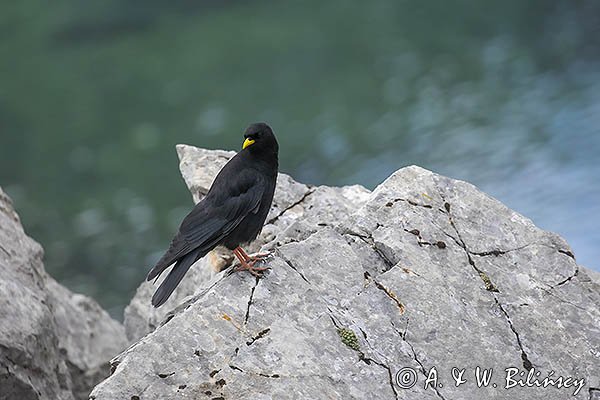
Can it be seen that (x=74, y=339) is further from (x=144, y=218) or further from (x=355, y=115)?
(x=355, y=115)

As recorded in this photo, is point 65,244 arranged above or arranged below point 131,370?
above

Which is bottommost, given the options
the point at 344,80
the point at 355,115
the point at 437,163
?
the point at 437,163

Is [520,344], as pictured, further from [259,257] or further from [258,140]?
[258,140]

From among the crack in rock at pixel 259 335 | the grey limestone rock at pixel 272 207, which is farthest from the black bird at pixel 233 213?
the crack in rock at pixel 259 335

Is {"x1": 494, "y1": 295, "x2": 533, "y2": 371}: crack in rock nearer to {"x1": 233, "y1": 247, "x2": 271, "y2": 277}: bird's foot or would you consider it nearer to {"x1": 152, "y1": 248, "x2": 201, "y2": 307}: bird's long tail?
Result: {"x1": 233, "y1": 247, "x2": 271, "y2": 277}: bird's foot

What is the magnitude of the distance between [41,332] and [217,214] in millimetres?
1729

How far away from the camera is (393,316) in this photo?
6.69m

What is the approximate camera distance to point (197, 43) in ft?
90.2

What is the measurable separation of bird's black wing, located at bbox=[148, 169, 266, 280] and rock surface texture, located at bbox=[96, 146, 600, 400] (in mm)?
338

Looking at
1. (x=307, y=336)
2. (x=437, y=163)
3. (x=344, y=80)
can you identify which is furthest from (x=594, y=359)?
(x=344, y=80)

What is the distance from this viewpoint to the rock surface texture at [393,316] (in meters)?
6.18

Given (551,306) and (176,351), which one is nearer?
(176,351)

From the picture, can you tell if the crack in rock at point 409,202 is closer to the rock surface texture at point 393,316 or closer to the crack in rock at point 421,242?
the rock surface texture at point 393,316

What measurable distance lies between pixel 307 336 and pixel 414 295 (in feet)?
2.92
